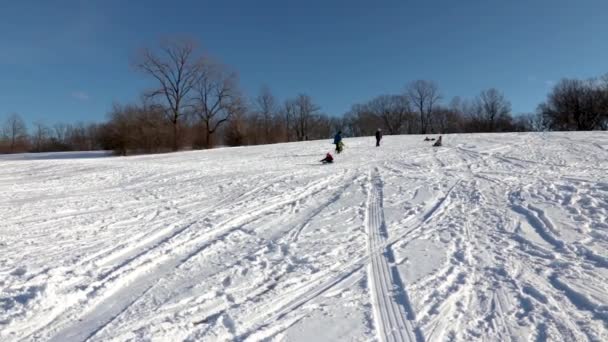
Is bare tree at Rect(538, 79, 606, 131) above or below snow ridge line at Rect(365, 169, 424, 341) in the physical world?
above

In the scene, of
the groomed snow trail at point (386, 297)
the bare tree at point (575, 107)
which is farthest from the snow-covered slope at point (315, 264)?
the bare tree at point (575, 107)

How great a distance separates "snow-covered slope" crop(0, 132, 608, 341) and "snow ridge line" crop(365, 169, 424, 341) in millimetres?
20

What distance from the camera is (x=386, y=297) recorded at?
369cm

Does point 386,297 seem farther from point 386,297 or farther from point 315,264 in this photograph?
point 315,264

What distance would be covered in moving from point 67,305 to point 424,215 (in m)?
6.45

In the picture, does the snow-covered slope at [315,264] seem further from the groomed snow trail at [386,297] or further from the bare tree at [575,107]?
the bare tree at [575,107]

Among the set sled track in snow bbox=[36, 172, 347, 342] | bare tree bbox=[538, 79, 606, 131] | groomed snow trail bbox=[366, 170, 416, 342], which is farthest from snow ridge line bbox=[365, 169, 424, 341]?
bare tree bbox=[538, 79, 606, 131]

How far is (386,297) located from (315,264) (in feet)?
4.00

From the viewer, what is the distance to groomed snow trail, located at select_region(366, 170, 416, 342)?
3068 millimetres

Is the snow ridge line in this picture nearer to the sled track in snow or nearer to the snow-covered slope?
the snow-covered slope

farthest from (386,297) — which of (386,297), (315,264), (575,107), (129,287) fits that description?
(575,107)

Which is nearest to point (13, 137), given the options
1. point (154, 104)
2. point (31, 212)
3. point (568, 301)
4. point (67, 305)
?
point (154, 104)

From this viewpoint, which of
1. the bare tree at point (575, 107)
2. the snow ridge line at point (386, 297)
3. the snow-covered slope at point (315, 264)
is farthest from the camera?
the bare tree at point (575, 107)

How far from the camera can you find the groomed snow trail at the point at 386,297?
10.1 feet
